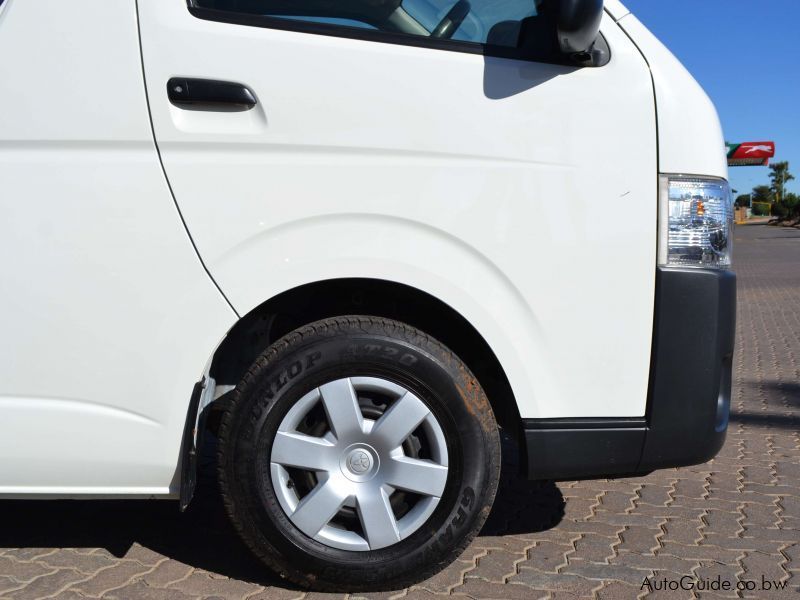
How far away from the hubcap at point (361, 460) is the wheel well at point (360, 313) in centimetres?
30

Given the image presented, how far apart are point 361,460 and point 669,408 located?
92cm

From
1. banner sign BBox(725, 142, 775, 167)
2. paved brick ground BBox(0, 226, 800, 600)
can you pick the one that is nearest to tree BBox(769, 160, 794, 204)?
banner sign BBox(725, 142, 775, 167)

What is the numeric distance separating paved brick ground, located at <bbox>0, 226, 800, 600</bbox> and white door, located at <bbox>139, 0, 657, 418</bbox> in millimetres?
771

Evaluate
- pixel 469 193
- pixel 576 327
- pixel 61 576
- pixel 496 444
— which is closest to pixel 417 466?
pixel 496 444

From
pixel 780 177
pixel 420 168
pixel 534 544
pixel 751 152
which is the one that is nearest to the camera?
pixel 420 168

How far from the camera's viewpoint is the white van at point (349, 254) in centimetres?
246

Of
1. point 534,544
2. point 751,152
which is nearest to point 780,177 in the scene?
point 751,152

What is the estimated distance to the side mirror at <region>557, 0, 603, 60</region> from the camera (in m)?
2.38

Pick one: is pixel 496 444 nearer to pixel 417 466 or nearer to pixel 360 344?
pixel 417 466

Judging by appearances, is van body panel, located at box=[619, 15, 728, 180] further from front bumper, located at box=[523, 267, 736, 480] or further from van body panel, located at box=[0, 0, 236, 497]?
van body panel, located at box=[0, 0, 236, 497]

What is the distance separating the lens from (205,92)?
2.45 meters

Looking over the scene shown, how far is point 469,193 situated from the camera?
253 centimetres

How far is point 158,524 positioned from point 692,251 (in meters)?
2.18

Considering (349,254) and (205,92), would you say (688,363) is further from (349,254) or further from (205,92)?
(205,92)
